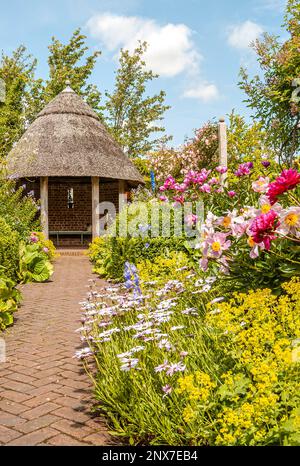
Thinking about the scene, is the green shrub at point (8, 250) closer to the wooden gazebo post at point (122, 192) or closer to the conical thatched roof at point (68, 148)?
the conical thatched roof at point (68, 148)

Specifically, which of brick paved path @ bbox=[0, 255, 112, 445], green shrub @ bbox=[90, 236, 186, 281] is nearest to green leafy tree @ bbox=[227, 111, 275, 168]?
green shrub @ bbox=[90, 236, 186, 281]

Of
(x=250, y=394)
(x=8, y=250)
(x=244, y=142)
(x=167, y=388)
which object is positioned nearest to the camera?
(x=250, y=394)

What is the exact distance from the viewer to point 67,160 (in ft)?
54.8

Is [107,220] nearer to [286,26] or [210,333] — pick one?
[286,26]

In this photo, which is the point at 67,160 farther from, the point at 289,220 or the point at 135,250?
the point at 289,220

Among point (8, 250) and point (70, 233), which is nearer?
point (8, 250)

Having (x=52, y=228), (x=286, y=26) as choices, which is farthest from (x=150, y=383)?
(x=52, y=228)

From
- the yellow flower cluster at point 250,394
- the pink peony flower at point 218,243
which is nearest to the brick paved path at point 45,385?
the yellow flower cluster at point 250,394

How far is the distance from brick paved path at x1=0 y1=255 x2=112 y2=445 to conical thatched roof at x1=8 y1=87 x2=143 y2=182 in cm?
1028

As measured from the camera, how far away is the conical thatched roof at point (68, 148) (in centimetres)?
1656

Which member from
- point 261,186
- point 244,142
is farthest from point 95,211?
point 261,186

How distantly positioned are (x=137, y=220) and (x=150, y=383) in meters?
6.72

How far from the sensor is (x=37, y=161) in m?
16.7

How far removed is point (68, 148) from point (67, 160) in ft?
2.32
